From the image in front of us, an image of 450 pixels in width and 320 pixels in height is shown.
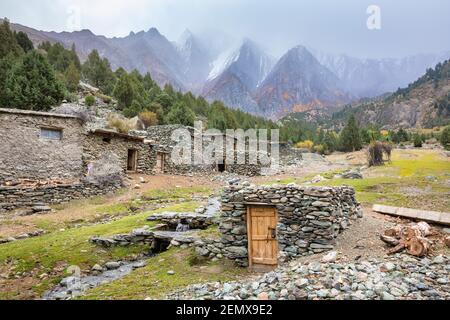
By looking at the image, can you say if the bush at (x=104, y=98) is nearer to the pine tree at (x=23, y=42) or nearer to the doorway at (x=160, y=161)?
the pine tree at (x=23, y=42)

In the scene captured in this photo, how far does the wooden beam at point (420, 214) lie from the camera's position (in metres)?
10.5

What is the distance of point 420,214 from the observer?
38.1 feet

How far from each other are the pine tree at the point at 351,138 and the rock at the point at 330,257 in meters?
68.6

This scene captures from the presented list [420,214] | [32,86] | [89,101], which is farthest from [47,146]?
[420,214]

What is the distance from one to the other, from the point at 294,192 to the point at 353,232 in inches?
104

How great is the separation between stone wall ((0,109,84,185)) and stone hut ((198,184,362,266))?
15.4m

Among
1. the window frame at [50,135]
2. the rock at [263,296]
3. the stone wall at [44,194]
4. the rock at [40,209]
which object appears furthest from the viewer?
the window frame at [50,135]

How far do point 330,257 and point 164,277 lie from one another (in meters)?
4.96

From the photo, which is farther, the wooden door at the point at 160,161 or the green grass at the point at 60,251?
the wooden door at the point at 160,161

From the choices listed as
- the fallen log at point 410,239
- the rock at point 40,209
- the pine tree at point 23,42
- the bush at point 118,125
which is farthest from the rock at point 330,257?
the pine tree at point 23,42
